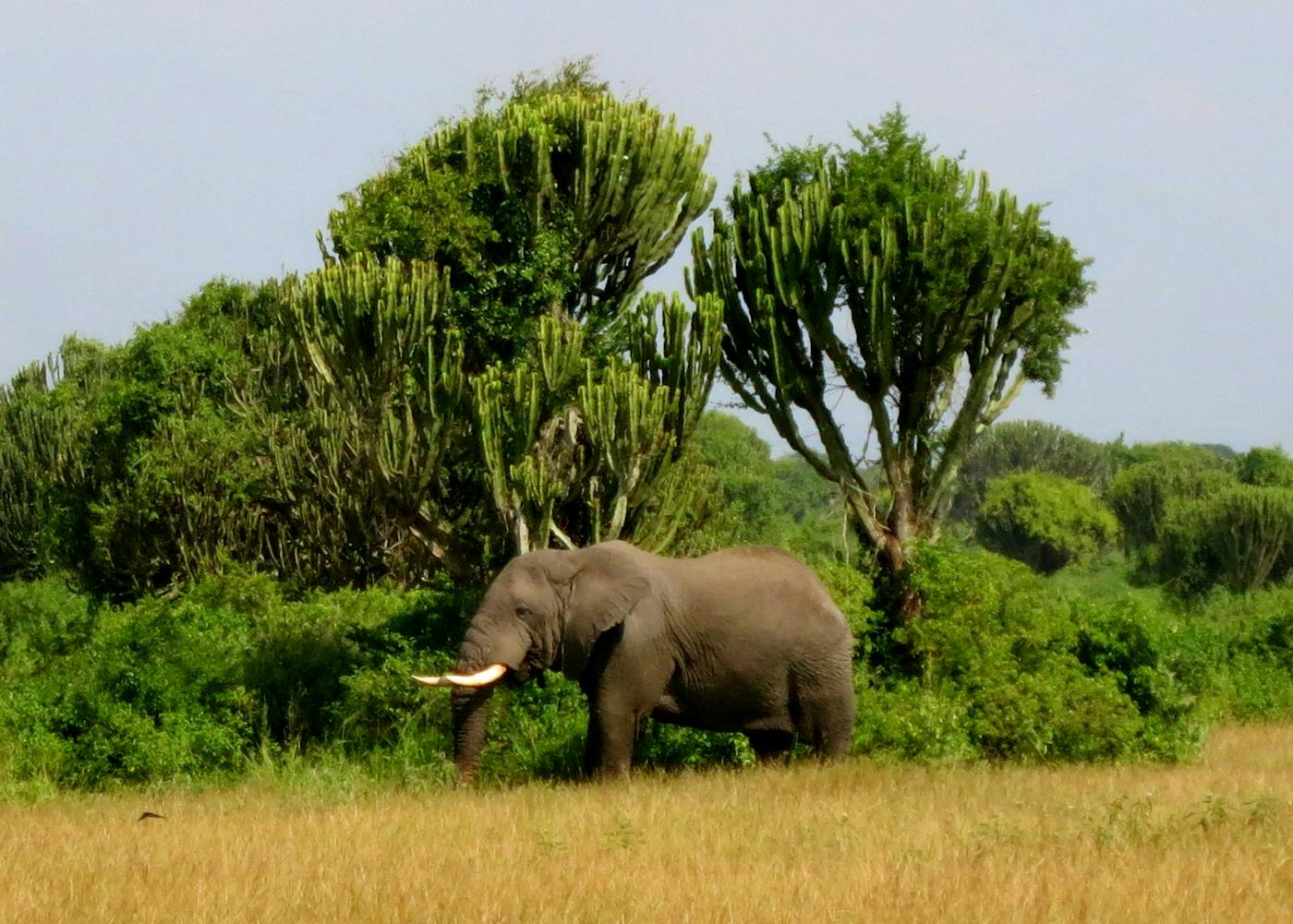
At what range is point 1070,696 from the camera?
582 inches

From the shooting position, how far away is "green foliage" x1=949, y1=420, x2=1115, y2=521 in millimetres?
86438

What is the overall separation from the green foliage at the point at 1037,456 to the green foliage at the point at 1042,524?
16.3 metres

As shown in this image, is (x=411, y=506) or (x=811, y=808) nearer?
(x=811, y=808)

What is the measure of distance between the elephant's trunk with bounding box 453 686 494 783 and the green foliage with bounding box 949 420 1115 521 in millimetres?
73878

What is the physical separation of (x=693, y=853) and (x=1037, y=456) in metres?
81.4

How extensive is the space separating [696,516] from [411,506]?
12802 millimetres

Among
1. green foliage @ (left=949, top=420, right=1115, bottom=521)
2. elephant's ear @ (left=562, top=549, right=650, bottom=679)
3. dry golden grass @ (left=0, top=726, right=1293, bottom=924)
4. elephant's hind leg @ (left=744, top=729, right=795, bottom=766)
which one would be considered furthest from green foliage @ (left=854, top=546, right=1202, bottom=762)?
green foliage @ (left=949, top=420, right=1115, bottom=521)

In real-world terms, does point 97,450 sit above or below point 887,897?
above

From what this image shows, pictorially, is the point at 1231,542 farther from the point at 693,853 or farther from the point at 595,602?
the point at 693,853

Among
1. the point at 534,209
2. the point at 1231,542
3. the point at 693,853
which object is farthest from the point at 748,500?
the point at 693,853

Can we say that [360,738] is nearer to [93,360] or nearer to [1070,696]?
[1070,696]

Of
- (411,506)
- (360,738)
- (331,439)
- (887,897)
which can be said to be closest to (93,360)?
(331,439)

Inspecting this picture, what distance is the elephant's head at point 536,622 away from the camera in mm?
12617

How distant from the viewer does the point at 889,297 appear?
19484mm
